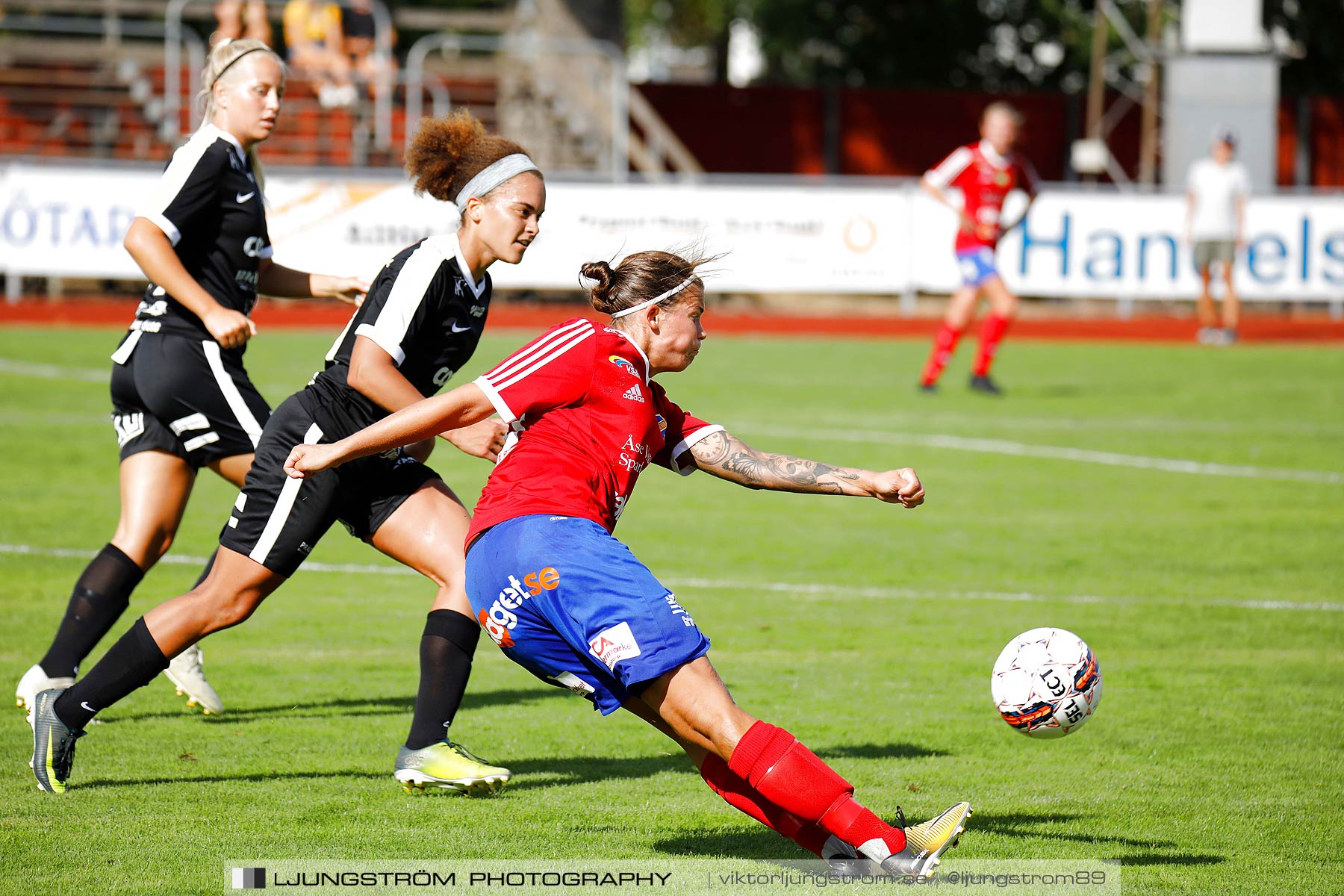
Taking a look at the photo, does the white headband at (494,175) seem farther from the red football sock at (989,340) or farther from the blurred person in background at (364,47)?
the blurred person in background at (364,47)

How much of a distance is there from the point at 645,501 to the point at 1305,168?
101 ft

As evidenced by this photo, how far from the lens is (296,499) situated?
15.1ft

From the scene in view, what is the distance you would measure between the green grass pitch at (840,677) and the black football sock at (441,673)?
8.8 inches

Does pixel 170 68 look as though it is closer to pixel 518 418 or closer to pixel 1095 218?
pixel 1095 218

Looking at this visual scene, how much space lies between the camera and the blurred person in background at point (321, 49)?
2606 centimetres

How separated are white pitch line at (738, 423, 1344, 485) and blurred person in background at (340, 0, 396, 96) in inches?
624

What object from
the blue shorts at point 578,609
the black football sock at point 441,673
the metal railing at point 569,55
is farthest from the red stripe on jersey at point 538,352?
the metal railing at point 569,55

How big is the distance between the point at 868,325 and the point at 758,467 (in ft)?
63.3

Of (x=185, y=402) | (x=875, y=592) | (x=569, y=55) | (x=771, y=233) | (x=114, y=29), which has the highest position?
(x=114, y=29)

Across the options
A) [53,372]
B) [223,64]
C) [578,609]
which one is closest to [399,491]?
[578,609]

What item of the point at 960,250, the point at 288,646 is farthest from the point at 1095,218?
the point at 288,646

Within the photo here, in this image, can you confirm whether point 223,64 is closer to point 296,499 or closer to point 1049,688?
point 296,499

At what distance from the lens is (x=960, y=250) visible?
48.6ft

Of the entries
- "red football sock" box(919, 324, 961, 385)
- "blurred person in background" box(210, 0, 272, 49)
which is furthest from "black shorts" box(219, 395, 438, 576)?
"blurred person in background" box(210, 0, 272, 49)
